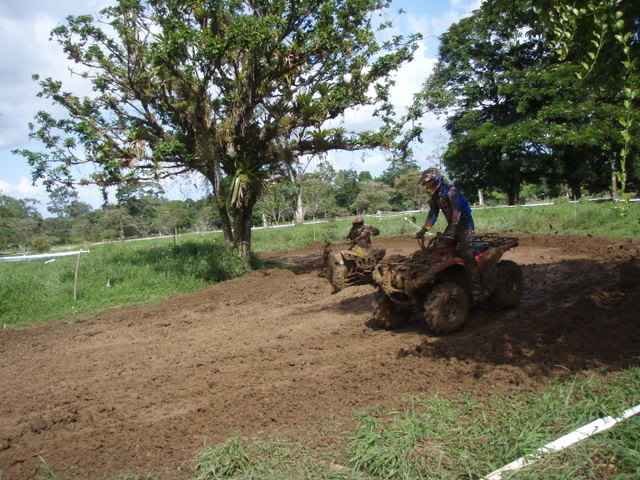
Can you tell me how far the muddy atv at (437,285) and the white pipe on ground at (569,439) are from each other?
112 inches

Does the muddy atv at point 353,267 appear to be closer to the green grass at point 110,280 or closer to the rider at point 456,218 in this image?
the rider at point 456,218

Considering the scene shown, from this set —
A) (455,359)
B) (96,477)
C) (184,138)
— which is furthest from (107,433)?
(184,138)

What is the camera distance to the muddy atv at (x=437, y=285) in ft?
20.8

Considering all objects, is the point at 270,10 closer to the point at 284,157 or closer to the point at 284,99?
the point at 284,99

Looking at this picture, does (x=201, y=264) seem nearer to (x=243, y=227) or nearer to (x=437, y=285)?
(x=243, y=227)

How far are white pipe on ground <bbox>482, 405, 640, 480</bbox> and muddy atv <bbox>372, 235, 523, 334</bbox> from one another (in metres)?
2.84

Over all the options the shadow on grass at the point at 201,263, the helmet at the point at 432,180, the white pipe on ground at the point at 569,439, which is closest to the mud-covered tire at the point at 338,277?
the helmet at the point at 432,180

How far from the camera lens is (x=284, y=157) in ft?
48.8

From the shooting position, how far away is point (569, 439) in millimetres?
3420

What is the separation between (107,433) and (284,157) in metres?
10.9

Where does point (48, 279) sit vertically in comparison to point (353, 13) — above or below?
below

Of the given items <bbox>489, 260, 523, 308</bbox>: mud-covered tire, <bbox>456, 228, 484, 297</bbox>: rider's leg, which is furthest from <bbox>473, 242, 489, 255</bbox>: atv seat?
<bbox>489, 260, 523, 308</bbox>: mud-covered tire

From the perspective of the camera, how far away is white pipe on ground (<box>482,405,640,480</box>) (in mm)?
3266

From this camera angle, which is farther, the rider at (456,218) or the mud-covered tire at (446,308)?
the rider at (456,218)
